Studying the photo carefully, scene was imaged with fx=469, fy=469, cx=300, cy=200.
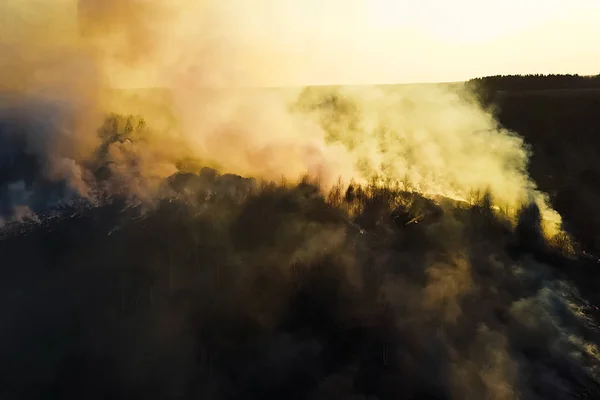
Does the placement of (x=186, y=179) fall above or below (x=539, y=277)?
above

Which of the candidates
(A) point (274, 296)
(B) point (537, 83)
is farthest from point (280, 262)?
(B) point (537, 83)

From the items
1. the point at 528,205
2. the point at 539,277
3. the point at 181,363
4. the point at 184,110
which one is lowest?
the point at 181,363

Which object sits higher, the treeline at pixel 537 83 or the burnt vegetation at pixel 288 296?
the treeline at pixel 537 83

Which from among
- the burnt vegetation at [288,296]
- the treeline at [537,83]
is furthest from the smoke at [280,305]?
the treeline at [537,83]

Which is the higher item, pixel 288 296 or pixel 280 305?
pixel 288 296

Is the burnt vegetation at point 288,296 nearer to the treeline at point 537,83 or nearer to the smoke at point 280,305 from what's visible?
the smoke at point 280,305

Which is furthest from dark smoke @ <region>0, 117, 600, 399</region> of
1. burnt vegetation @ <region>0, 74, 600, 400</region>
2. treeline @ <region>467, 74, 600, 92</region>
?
treeline @ <region>467, 74, 600, 92</region>

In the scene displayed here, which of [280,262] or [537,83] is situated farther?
[537,83]

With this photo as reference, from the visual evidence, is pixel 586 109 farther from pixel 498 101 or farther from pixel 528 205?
pixel 528 205

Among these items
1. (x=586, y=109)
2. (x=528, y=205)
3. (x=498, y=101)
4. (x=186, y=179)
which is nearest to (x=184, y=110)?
(x=186, y=179)

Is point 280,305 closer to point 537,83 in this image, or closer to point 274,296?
point 274,296

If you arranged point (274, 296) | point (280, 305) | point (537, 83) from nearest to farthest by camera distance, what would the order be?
point (280, 305) < point (274, 296) < point (537, 83)
